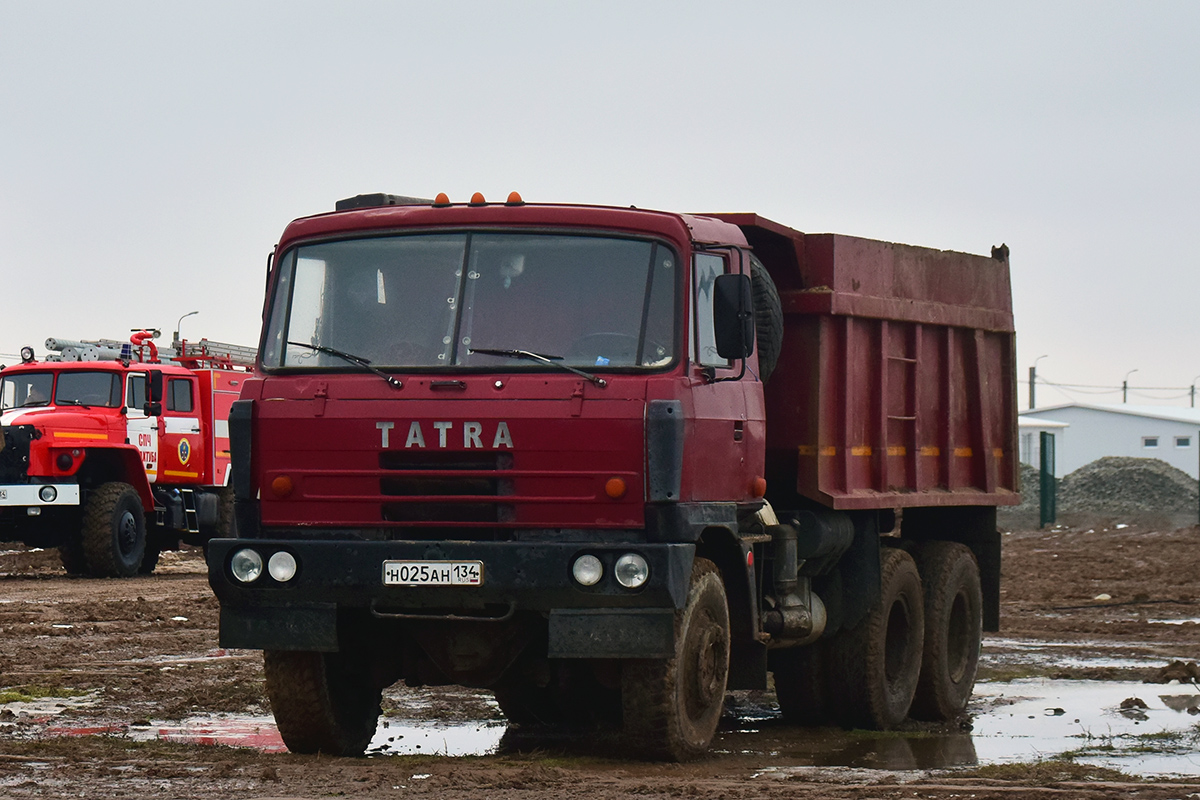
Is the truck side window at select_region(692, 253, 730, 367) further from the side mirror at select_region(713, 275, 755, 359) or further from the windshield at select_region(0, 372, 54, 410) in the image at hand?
the windshield at select_region(0, 372, 54, 410)

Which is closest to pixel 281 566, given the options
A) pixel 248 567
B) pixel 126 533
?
pixel 248 567

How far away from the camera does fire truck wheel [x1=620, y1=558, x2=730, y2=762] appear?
8.33 metres

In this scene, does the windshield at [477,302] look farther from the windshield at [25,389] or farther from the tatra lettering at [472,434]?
the windshield at [25,389]

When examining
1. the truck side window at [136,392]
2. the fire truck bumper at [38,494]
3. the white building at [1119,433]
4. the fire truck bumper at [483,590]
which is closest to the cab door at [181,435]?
the truck side window at [136,392]

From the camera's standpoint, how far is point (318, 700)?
879 centimetres

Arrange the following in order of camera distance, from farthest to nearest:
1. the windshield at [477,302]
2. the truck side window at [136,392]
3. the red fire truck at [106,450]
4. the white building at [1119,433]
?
the white building at [1119,433]
the truck side window at [136,392]
the red fire truck at [106,450]
the windshield at [477,302]

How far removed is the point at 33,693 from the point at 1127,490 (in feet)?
148

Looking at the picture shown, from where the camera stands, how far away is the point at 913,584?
38.5 ft

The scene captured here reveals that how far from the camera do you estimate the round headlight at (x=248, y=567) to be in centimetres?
848

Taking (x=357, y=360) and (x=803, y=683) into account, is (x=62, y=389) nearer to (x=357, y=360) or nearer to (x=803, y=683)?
(x=803, y=683)

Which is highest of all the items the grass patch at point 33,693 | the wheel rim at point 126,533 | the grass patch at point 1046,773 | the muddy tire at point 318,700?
the wheel rim at point 126,533

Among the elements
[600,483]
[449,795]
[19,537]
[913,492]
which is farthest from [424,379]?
[19,537]

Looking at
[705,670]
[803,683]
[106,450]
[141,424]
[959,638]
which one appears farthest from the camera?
[141,424]

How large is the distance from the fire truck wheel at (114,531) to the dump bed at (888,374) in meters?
12.8
